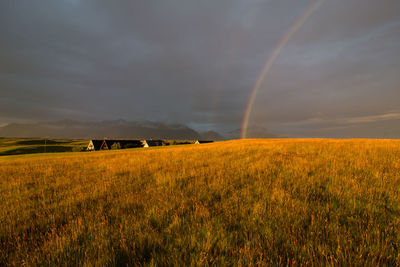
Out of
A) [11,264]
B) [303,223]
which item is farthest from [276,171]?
[11,264]

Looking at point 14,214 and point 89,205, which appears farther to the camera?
point 89,205

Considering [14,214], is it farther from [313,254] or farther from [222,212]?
[313,254]

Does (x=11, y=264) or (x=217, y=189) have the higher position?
(x=217, y=189)

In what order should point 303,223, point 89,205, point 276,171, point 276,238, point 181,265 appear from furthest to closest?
point 276,171 → point 89,205 → point 303,223 → point 276,238 → point 181,265

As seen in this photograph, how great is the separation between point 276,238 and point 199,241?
1215 millimetres

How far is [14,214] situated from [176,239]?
4.39m

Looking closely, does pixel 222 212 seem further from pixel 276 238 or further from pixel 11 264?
pixel 11 264

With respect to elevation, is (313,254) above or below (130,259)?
above

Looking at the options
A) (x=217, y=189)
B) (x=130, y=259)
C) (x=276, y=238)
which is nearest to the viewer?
(x=130, y=259)

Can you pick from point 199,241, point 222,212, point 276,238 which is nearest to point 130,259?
point 199,241

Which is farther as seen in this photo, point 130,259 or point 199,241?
point 199,241

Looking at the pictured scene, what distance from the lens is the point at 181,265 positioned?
203cm

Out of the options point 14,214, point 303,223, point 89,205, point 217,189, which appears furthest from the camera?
point 217,189

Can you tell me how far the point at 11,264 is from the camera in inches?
87.1
